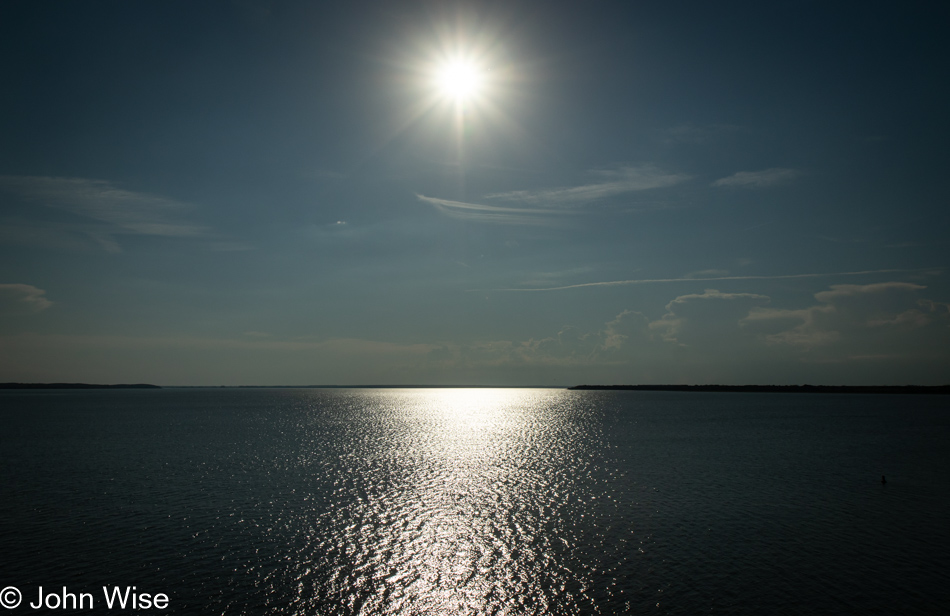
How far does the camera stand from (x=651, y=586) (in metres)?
25.6

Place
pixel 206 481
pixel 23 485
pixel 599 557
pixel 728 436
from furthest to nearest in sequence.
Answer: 1. pixel 728 436
2. pixel 206 481
3. pixel 23 485
4. pixel 599 557

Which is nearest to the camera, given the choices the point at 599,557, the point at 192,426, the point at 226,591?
the point at 226,591

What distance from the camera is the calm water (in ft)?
81.1

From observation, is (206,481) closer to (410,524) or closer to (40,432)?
(410,524)

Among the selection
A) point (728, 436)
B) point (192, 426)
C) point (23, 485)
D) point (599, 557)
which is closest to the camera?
point (599, 557)

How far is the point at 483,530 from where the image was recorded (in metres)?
35.1

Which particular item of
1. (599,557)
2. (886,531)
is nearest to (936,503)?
A: (886,531)

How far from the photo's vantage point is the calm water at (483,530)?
24.7 m

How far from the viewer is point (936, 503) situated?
42.4 metres

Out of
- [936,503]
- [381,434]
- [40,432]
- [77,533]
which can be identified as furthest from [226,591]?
[40,432]

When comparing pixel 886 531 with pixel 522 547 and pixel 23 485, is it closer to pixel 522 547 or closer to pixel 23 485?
pixel 522 547

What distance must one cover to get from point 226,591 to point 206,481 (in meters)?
30.0

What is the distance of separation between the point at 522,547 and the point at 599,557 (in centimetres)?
490

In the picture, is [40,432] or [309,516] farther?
[40,432]
